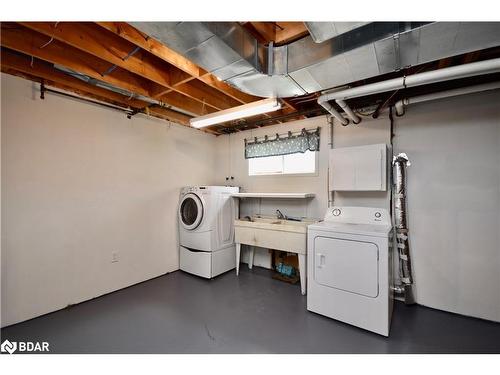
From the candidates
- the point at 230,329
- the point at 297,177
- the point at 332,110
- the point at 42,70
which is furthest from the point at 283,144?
the point at 42,70

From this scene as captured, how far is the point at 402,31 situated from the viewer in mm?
1286

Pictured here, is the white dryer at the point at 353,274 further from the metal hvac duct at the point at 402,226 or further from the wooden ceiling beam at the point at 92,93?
the wooden ceiling beam at the point at 92,93

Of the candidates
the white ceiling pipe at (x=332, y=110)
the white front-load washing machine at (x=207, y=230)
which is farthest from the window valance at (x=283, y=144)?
the white front-load washing machine at (x=207, y=230)

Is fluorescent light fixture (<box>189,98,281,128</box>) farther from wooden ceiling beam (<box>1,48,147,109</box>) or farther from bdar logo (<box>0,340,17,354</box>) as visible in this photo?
bdar logo (<box>0,340,17,354</box>)

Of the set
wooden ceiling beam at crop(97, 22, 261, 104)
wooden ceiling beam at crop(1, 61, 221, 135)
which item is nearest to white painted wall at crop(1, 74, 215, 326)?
wooden ceiling beam at crop(1, 61, 221, 135)

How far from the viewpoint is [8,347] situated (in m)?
1.84

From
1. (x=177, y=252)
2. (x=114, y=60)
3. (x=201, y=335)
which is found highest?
(x=114, y=60)

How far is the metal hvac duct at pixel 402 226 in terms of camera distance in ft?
8.18

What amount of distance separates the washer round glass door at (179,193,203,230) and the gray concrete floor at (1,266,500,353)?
3.41 feet

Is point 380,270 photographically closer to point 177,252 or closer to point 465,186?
point 465,186

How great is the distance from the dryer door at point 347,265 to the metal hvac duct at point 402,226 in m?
0.74

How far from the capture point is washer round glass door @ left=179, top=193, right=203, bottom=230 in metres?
3.38
